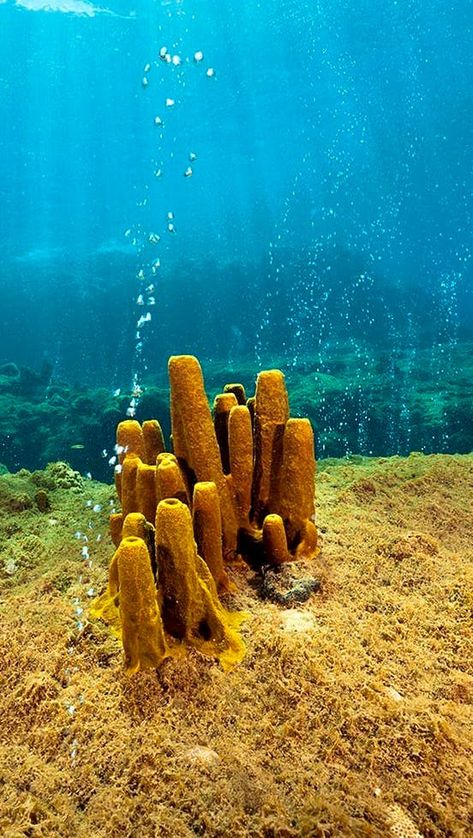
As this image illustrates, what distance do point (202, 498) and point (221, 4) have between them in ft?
192

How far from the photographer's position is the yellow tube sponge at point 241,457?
3.74 metres

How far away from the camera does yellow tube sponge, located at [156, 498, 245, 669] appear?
2.71 m

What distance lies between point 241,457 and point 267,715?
1855 millimetres

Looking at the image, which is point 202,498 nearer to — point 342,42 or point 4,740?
point 4,740

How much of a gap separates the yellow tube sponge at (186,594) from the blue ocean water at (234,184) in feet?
21.1

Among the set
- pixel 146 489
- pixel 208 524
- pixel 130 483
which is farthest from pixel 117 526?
pixel 208 524

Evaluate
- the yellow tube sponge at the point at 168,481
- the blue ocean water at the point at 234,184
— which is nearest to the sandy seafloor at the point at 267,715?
the yellow tube sponge at the point at 168,481

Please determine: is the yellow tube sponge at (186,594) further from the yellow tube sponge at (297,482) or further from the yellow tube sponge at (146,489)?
the yellow tube sponge at (297,482)

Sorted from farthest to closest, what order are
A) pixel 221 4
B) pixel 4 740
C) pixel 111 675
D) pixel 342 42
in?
pixel 342 42 → pixel 221 4 → pixel 111 675 → pixel 4 740

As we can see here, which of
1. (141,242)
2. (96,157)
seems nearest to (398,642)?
(141,242)

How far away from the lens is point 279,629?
304 cm

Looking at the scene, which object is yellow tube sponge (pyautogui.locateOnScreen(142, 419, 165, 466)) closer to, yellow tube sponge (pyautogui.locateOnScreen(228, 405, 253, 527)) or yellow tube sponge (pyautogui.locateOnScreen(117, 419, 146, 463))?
yellow tube sponge (pyautogui.locateOnScreen(117, 419, 146, 463))

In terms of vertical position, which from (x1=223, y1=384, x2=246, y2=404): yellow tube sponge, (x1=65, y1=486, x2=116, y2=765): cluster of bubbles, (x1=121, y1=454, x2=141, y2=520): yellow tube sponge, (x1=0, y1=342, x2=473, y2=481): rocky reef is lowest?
(x1=0, y1=342, x2=473, y2=481): rocky reef

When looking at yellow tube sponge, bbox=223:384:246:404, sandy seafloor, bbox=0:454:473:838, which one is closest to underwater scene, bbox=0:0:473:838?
sandy seafloor, bbox=0:454:473:838
